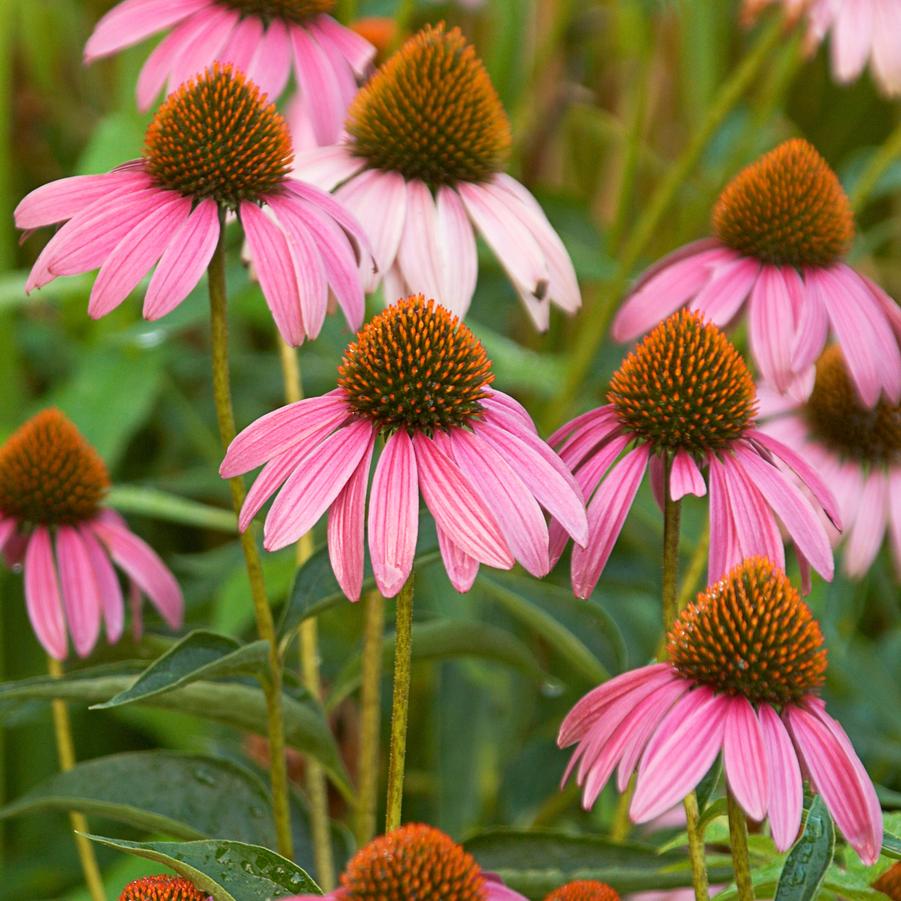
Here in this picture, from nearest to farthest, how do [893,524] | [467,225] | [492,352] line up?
[467,225] → [893,524] → [492,352]

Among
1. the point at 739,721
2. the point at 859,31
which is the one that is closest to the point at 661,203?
the point at 859,31

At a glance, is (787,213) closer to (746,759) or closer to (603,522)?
(603,522)

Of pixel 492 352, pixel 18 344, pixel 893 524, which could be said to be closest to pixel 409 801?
pixel 492 352

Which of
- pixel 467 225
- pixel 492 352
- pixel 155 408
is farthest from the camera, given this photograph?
pixel 155 408

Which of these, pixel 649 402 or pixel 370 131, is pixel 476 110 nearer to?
pixel 370 131

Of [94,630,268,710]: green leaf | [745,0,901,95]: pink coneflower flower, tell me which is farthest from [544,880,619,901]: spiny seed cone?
[745,0,901,95]: pink coneflower flower

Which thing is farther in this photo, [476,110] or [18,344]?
[18,344]

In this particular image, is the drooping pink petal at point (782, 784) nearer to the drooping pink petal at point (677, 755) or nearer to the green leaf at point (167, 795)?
the drooping pink petal at point (677, 755)
